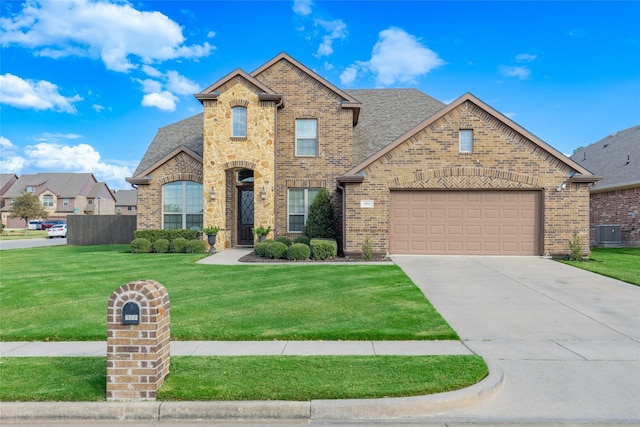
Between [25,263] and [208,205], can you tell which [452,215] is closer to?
[208,205]

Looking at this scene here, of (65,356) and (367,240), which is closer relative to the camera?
(65,356)

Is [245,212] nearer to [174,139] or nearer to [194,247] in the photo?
[194,247]

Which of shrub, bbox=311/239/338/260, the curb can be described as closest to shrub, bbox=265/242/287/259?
shrub, bbox=311/239/338/260

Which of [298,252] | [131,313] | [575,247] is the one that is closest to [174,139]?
[298,252]

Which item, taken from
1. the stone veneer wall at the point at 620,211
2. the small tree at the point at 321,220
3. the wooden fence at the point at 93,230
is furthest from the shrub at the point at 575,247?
the wooden fence at the point at 93,230

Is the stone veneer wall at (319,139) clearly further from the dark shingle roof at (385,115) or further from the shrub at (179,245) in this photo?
the shrub at (179,245)

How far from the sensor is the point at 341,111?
62.4 ft

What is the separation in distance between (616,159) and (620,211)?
445cm

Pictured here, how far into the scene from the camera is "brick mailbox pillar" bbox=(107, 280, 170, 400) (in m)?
4.24

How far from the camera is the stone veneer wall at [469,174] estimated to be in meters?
15.4

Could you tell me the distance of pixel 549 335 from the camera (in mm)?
6430

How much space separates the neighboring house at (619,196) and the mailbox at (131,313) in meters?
23.6

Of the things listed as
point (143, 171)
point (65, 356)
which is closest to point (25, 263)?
point (143, 171)

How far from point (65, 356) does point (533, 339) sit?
684 cm
